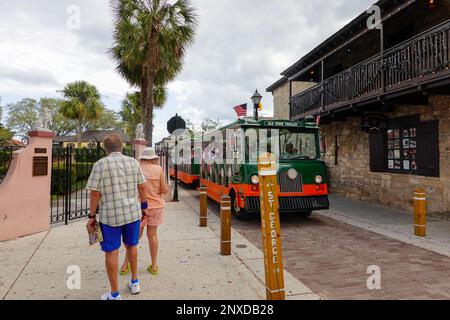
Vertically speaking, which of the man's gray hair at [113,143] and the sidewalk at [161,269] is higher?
the man's gray hair at [113,143]

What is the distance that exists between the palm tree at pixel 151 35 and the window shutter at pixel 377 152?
876cm

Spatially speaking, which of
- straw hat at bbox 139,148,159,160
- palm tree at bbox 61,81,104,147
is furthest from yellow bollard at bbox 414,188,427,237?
palm tree at bbox 61,81,104,147

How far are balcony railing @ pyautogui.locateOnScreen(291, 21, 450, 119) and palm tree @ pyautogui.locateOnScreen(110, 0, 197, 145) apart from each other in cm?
629

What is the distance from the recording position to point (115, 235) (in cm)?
332

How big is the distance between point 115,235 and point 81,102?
3640 centimetres

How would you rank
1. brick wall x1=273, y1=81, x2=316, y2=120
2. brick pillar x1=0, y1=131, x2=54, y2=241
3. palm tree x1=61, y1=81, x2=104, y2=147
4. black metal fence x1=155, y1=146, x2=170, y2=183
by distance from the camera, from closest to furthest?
brick pillar x1=0, y1=131, x2=54, y2=241 → black metal fence x1=155, y1=146, x2=170, y2=183 → brick wall x1=273, y1=81, x2=316, y2=120 → palm tree x1=61, y1=81, x2=104, y2=147

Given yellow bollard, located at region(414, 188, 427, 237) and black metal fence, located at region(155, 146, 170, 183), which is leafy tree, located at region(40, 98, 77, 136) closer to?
black metal fence, located at region(155, 146, 170, 183)

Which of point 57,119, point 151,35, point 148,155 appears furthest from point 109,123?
point 148,155

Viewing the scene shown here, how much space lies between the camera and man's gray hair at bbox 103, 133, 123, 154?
342 cm

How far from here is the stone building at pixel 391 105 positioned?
7969 millimetres

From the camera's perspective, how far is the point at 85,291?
12.1 feet

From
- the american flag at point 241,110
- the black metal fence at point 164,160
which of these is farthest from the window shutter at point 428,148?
the black metal fence at point 164,160

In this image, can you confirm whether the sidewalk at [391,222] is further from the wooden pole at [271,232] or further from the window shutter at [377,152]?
the wooden pole at [271,232]

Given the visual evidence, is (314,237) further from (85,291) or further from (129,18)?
(129,18)
